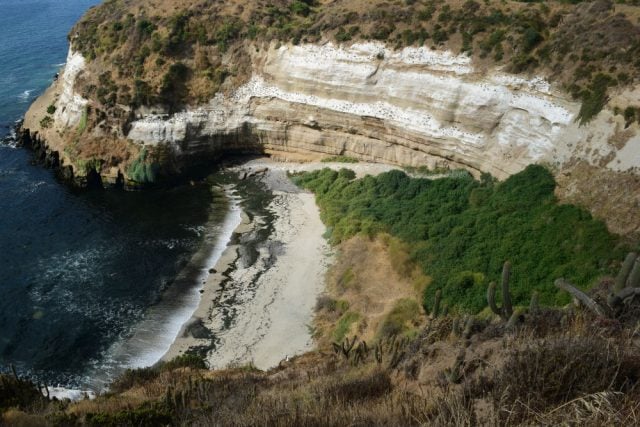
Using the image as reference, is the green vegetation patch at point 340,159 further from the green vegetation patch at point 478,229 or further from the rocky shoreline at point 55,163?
the rocky shoreline at point 55,163

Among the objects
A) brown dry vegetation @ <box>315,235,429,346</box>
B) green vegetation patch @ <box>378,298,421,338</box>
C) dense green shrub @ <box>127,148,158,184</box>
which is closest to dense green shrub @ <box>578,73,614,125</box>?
brown dry vegetation @ <box>315,235,429,346</box>

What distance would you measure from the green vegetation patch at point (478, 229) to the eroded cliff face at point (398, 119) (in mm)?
1616

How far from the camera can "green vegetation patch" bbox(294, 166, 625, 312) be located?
1041 inches

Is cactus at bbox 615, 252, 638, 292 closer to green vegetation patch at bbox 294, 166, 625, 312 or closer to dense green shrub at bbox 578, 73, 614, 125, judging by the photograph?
green vegetation patch at bbox 294, 166, 625, 312

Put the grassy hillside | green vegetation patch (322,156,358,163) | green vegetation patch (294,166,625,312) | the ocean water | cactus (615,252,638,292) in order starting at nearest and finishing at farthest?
cactus (615,252,638,292), green vegetation patch (294,166,625,312), the ocean water, the grassy hillside, green vegetation patch (322,156,358,163)

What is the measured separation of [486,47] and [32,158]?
42.9m

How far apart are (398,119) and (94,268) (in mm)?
24106

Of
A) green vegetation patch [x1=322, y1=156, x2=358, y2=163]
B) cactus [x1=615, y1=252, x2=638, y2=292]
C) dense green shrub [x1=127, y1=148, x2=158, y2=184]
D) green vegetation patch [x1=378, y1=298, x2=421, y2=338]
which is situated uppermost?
cactus [x1=615, y1=252, x2=638, y2=292]

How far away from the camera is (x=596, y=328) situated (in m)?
11.4

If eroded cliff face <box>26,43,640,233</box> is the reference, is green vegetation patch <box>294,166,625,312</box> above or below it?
below

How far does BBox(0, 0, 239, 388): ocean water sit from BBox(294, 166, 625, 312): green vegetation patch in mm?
10325

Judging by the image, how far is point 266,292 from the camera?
32.4 meters

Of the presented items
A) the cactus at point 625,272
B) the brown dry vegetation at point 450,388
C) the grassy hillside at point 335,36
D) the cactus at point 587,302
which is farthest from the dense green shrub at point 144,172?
the cactus at point 625,272

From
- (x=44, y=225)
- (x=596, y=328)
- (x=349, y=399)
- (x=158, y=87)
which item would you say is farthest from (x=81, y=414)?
(x=158, y=87)
